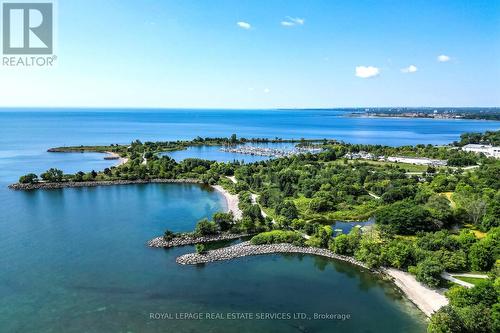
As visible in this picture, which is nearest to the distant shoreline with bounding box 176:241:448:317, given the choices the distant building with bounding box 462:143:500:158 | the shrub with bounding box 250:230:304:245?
the shrub with bounding box 250:230:304:245

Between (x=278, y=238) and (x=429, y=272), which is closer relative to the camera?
(x=429, y=272)

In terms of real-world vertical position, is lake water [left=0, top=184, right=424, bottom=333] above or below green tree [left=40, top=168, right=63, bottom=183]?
below

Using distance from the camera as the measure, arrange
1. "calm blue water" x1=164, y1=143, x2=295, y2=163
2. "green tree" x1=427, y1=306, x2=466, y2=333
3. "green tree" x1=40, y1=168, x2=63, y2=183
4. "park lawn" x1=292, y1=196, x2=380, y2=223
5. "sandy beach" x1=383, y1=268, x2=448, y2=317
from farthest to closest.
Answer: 1. "calm blue water" x1=164, y1=143, x2=295, y2=163
2. "green tree" x1=40, y1=168, x2=63, y2=183
3. "park lawn" x1=292, y1=196, x2=380, y2=223
4. "sandy beach" x1=383, y1=268, x2=448, y2=317
5. "green tree" x1=427, y1=306, x2=466, y2=333

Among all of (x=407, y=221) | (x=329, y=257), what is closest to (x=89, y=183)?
(x=329, y=257)

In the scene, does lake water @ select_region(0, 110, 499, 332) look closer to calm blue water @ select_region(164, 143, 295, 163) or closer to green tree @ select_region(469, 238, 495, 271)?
green tree @ select_region(469, 238, 495, 271)

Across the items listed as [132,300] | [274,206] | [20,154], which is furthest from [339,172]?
[20,154]

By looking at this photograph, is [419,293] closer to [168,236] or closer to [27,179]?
[168,236]

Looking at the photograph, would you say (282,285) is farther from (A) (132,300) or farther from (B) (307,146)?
(B) (307,146)
